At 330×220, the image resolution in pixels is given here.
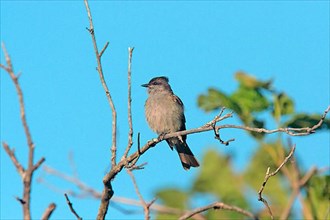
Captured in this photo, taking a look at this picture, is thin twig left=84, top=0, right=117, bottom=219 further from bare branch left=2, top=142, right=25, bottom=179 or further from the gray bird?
the gray bird

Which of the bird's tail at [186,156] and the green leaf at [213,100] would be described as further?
the green leaf at [213,100]

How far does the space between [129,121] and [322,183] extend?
21.2 ft

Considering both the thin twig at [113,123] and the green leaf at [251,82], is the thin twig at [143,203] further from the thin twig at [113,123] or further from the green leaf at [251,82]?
the green leaf at [251,82]

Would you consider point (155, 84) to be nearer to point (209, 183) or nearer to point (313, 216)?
point (313, 216)

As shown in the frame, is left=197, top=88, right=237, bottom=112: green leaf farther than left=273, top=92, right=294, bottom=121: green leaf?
No

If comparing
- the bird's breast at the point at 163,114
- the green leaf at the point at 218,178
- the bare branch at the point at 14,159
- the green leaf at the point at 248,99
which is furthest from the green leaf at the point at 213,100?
the bare branch at the point at 14,159

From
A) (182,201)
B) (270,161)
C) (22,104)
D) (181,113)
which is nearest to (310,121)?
(270,161)

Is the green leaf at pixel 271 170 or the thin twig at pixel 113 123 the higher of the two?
the green leaf at pixel 271 170

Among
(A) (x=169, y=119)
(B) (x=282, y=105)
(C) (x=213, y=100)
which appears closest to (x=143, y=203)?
(A) (x=169, y=119)

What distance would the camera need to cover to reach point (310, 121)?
1075 centimetres

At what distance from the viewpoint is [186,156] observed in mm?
10227

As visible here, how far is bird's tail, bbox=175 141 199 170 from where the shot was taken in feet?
33.4

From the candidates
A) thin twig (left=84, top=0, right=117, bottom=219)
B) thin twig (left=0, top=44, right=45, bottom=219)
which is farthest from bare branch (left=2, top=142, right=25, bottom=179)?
thin twig (left=84, top=0, right=117, bottom=219)

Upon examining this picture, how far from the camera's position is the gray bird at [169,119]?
10.2 meters
